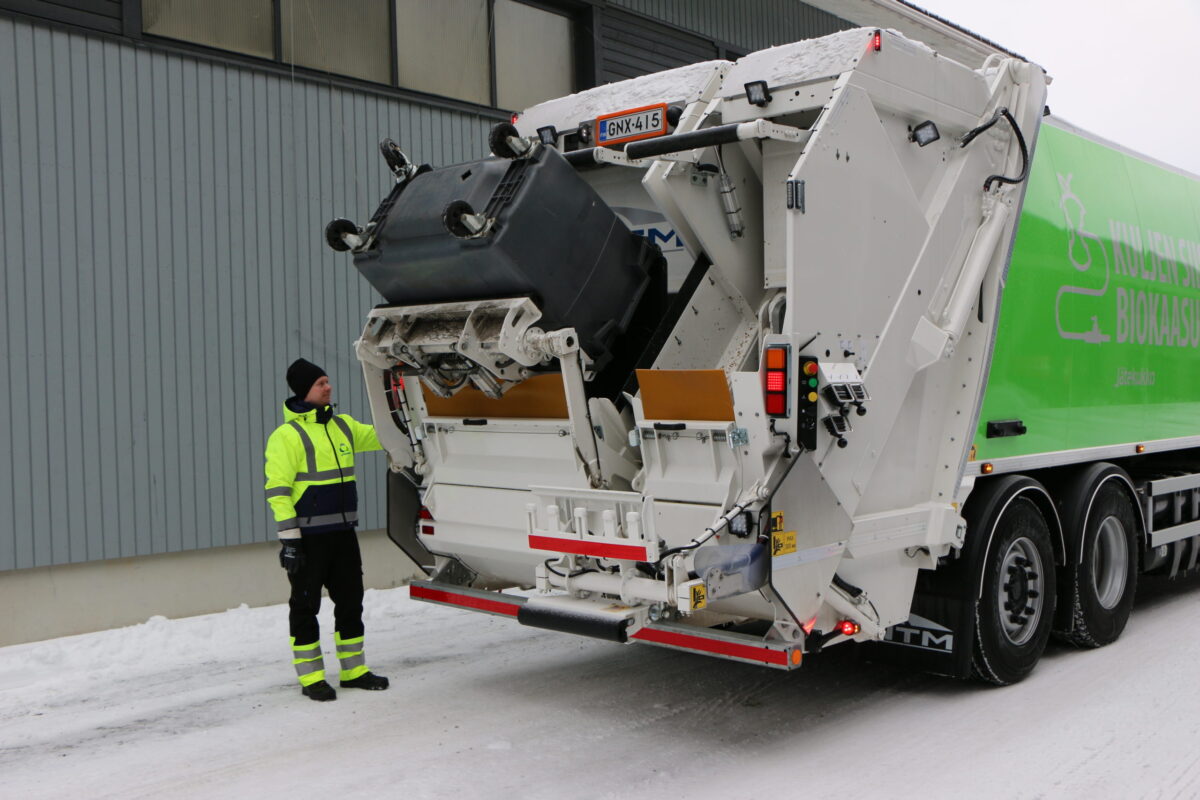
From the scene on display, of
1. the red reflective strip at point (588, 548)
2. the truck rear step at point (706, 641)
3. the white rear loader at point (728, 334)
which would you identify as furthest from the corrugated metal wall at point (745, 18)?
the red reflective strip at point (588, 548)

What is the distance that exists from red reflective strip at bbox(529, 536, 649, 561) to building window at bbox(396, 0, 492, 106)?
215 inches

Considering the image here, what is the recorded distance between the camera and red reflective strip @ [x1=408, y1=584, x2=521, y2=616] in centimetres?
548

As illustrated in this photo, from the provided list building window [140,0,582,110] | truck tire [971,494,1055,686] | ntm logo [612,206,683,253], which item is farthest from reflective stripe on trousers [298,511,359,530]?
building window [140,0,582,110]

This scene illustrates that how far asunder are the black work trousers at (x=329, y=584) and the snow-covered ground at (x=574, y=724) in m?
0.36

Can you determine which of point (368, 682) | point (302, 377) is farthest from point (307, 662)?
point (302, 377)

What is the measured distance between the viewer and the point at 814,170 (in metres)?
4.50

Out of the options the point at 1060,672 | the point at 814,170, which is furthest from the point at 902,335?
the point at 1060,672

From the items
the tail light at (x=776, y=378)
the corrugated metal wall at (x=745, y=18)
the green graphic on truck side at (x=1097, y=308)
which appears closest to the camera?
the tail light at (x=776, y=378)

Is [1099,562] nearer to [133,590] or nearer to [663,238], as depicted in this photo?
[663,238]

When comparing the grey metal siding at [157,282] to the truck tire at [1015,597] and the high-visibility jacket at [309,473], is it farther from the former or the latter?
the truck tire at [1015,597]

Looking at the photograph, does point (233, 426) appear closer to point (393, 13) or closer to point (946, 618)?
point (393, 13)

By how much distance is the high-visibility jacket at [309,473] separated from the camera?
18.7 feet

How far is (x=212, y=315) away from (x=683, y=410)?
14.6ft

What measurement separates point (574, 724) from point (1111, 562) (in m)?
3.61
